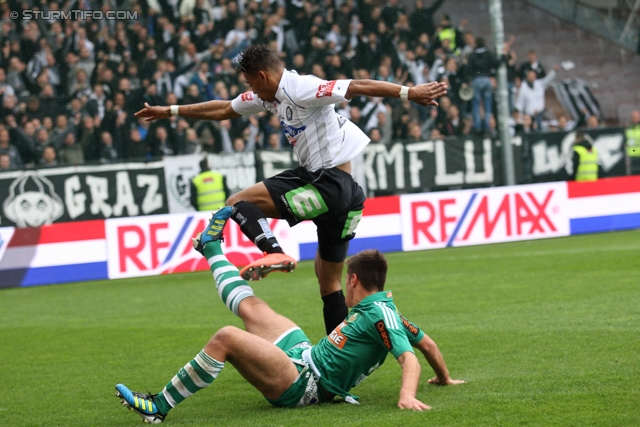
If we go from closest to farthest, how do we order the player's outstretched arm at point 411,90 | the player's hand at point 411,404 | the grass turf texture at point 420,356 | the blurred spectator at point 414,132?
the player's hand at point 411,404
the grass turf texture at point 420,356
the player's outstretched arm at point 411,90
the blurred spectator at point 414,132

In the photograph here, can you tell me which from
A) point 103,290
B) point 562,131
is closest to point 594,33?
point 562,131

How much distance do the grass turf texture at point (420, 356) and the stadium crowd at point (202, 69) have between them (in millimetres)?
3018

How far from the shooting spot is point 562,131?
56.5 feet

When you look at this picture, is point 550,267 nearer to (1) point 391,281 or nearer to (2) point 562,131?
(1) point 391,281

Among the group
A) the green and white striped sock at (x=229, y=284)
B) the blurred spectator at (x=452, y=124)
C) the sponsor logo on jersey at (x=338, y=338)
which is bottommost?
the sponsor logo on jersey at (x=338, y=338)

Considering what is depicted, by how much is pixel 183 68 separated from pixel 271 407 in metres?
12.2

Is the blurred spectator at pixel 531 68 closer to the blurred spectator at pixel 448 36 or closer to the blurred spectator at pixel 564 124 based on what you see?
the blurred spectator at pixel 564 124

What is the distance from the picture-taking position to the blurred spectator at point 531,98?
18422 millimetres

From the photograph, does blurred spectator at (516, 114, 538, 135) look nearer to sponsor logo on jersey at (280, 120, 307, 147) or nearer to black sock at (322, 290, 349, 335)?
black sock at (322, 290, 349, 335)

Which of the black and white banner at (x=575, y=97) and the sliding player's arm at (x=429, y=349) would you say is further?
the black and white banner at (x=575, y=97)

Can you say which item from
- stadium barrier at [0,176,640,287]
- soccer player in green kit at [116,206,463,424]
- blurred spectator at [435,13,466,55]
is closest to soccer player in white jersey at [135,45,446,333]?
soccer player in green kit at [116,206,463,424]

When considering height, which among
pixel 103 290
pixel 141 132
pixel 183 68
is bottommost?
pixel 103 290

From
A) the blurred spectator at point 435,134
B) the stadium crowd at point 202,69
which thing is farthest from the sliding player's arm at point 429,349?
the blurred spectator at point 435,134

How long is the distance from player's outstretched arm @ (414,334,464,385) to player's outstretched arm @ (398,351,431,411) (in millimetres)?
553
